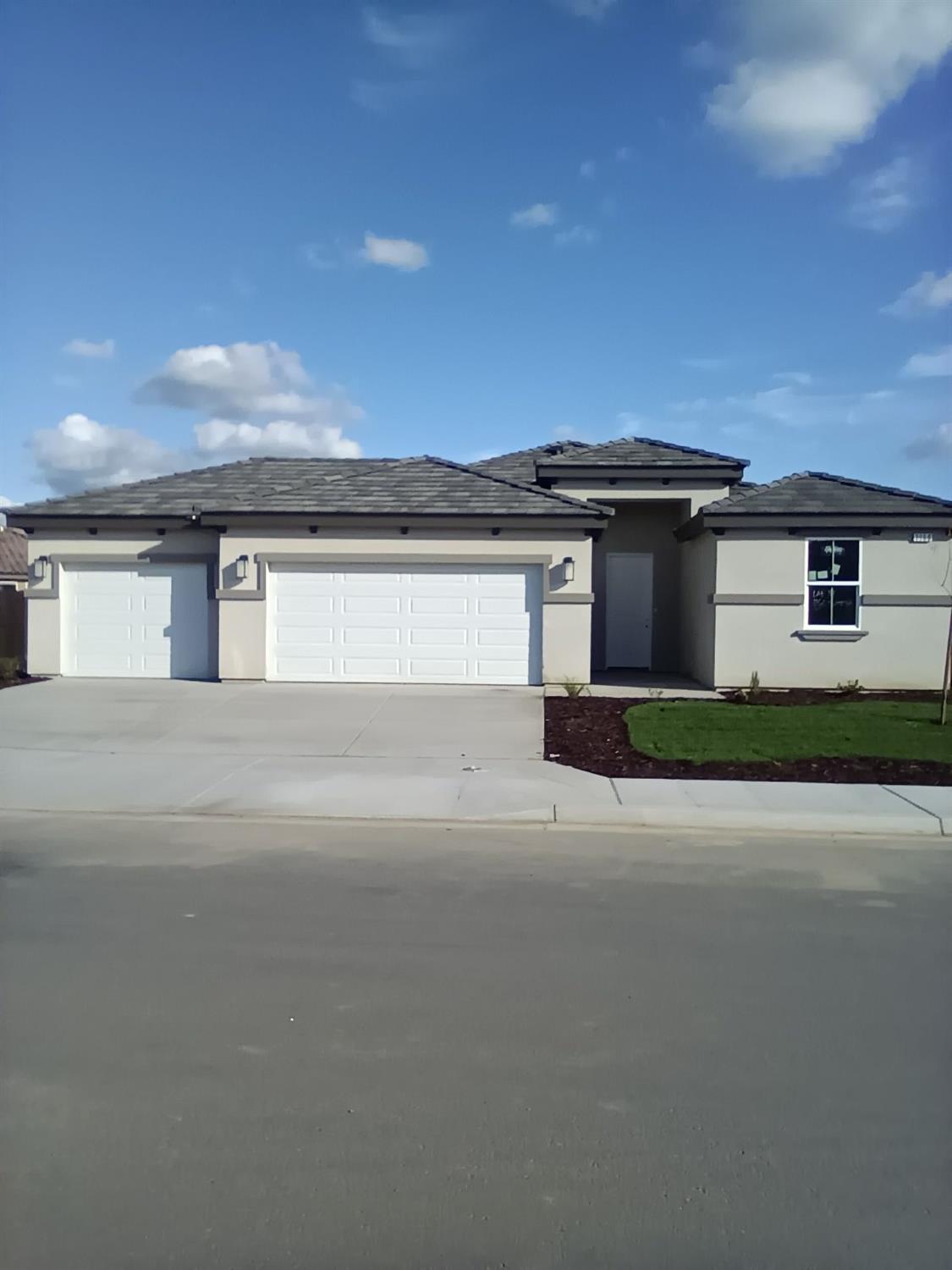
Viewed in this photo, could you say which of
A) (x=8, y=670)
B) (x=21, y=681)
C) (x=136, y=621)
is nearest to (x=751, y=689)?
(x=136, y=621)

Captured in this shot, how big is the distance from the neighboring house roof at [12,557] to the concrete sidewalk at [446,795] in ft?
90.1

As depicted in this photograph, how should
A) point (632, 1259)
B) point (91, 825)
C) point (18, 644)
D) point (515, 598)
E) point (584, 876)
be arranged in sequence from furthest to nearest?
point (18, 644)
point (515, 598)
point (91, 825)
point (584, 876)
point (632, 1259)

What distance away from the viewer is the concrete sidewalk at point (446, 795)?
9.21m

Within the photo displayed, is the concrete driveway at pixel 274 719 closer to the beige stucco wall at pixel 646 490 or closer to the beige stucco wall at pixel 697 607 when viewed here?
the beige stucco wall at pixel 697 607

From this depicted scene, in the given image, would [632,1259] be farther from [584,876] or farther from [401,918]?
[584,876]

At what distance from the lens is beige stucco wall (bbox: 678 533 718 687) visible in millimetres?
18594

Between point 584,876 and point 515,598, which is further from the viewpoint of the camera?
point 515,598

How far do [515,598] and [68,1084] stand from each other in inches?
566

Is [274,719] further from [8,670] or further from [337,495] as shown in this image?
[8,670]

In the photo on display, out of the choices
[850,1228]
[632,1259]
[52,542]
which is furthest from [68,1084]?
[52,542]

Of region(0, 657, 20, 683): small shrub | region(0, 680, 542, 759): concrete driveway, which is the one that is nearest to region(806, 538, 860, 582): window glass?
region(0, 680, 542, 759): concrete driveway

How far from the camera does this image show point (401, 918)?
21.1 feet

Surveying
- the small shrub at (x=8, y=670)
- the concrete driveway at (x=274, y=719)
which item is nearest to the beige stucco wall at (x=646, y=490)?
the concrete driveway at (x=274, y=719)

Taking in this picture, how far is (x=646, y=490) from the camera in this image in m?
21.0
